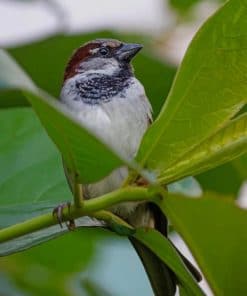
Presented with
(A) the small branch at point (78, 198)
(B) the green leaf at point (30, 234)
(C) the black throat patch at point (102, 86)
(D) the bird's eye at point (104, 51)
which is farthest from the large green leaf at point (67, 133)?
(D) the bird's eye at point (104, 51)

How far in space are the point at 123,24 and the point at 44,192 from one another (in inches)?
37.7

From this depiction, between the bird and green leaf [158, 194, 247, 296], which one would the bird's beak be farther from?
green leaf [158, 194, 247, 296]

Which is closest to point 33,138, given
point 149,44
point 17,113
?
point 17,113

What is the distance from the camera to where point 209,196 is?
91 cm

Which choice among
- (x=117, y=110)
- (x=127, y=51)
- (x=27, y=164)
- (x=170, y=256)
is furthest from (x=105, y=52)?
(x=170, y=256)

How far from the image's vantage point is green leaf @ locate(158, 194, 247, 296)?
91 cm

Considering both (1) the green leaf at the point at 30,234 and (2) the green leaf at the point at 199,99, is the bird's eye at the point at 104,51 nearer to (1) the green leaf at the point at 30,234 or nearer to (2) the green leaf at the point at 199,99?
(1) the green leaf at the point at 30,234

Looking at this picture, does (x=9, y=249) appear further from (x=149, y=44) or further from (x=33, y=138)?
(x=149, y=44)

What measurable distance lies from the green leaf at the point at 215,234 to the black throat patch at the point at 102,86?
3.13ft

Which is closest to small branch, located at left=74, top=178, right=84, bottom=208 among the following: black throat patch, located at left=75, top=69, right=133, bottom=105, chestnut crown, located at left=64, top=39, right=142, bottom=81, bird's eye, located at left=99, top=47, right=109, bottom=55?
black throat patch, located at left=75, top=69, right=133, bottom=105

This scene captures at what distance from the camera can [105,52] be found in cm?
228

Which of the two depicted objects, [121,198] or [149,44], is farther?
[149,44]

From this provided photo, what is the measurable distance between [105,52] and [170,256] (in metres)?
1.22

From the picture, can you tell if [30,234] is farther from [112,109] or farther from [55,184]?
[112,109]
